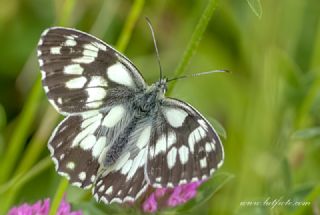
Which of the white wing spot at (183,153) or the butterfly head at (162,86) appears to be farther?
the butterfly head at (162,86)

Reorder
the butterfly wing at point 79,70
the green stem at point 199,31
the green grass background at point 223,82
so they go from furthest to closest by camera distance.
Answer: the green grass background at point 223,82 < the butterfly wing at point 79,70 < the green stem at point 199,31

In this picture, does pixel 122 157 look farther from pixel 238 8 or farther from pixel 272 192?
pixel 238 8

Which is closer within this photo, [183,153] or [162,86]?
[183,153]

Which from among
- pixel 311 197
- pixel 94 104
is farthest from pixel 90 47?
pixel 311 197

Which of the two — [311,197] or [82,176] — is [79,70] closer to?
[82,176]

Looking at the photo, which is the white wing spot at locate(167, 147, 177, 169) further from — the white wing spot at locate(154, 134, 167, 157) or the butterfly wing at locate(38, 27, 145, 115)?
the butterfly wing at locate(38, 27, 145, 115)

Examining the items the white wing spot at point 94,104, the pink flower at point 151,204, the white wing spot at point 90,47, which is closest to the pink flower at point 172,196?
the pink flower at point 151,204

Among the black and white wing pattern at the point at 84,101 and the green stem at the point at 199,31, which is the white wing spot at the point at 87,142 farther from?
the green stem at the point at 199,31
